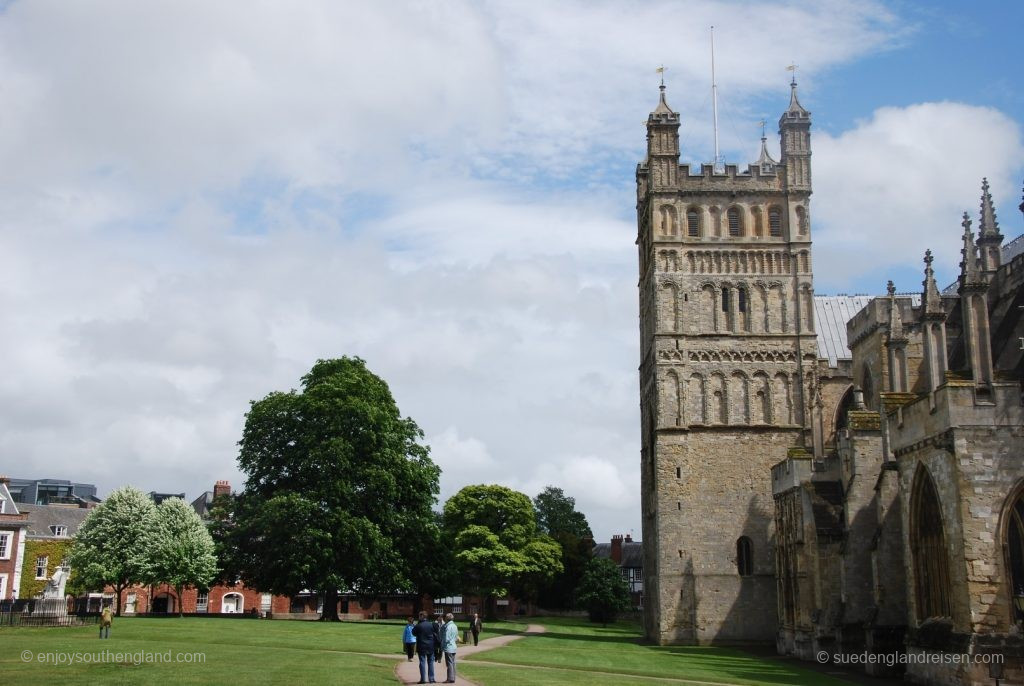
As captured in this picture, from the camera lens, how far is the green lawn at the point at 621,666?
2683cm

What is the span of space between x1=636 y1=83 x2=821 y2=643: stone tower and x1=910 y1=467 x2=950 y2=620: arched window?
55.1 ft

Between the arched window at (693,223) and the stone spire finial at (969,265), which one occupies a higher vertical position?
the arched window at (693,223)

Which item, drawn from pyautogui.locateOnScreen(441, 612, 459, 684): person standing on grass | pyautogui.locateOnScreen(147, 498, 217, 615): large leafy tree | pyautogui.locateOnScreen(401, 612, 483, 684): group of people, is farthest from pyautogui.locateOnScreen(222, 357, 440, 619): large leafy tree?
pyautogui.locateOnScreen(441, 612, 459, 684): person standing on grass

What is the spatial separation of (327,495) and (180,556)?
329 inches

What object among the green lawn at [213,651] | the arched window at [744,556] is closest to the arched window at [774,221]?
the arched window at [744,556]

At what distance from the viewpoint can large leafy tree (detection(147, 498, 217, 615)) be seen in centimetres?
5062

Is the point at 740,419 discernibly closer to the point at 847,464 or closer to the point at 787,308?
the point at 787,308

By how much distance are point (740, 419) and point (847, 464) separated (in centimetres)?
1265

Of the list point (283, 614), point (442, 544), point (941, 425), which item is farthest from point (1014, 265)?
point (283, 614)

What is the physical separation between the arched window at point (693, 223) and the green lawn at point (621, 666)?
21.1 meters

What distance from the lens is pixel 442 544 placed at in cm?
5400

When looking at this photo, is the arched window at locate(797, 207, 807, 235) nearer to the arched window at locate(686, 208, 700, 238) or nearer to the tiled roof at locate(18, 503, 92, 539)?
the arched window at locate(686, 208, 700, 238)

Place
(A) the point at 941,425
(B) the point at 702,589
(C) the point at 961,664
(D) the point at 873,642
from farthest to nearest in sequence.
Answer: (B) the point at 702,589
(D) the point at 873,642
(A) the point at 941,425
(C) the point at 961,664

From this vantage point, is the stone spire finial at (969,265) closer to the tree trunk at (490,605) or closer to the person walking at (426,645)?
the person walking at (426,645)
